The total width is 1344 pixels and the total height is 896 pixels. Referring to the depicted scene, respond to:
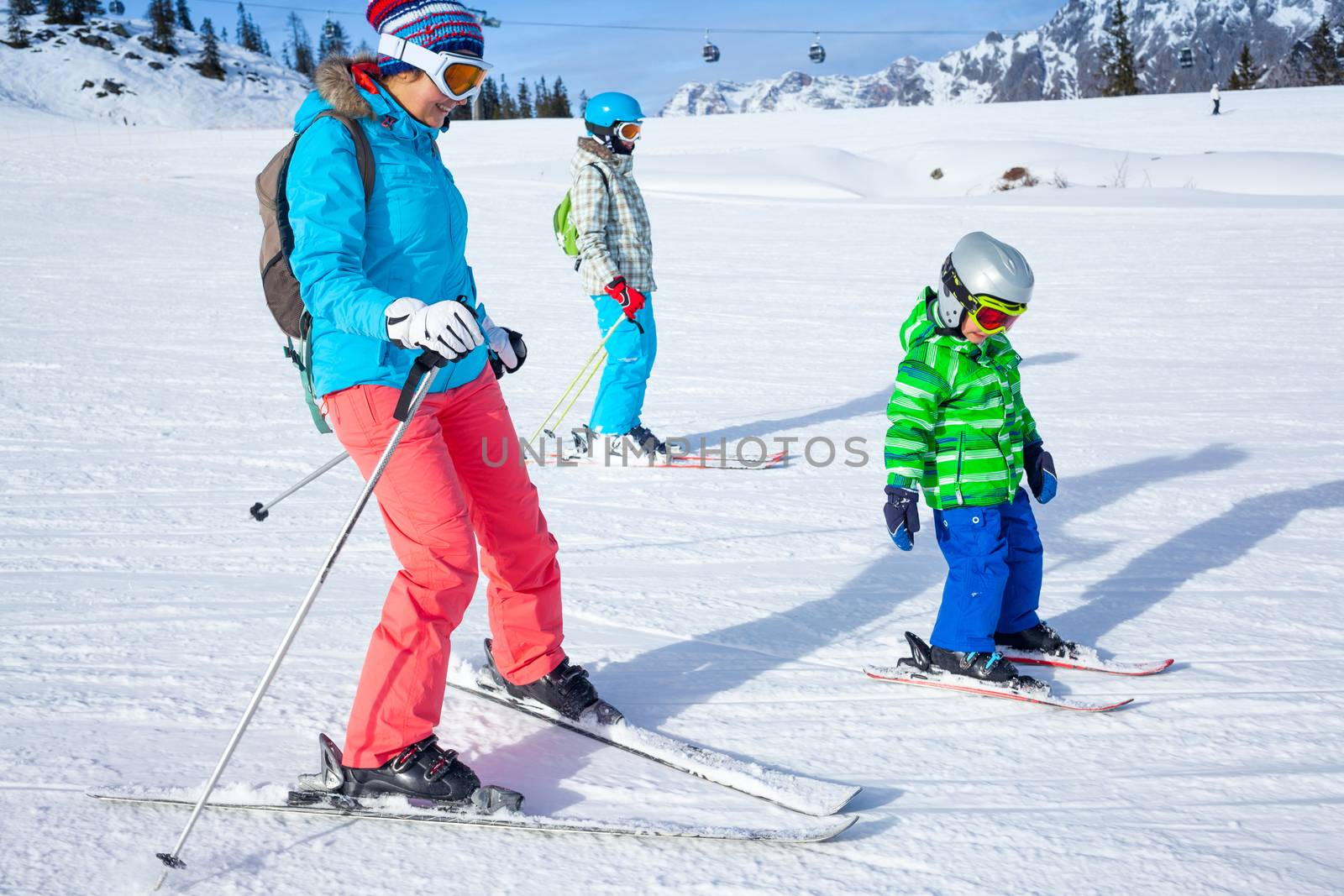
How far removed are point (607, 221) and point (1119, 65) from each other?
63480mm

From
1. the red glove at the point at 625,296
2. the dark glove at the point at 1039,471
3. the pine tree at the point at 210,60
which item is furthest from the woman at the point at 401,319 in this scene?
the pine tree at the point at 210,60

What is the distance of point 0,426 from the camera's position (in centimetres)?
612

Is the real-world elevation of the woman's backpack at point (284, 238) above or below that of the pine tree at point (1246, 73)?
below

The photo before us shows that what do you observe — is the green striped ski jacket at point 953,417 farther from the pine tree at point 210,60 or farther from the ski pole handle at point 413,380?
the pine tree at point 210,60

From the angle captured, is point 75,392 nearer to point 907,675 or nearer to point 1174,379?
point 907,675

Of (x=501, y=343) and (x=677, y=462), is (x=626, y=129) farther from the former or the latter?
(x=501, y=343)

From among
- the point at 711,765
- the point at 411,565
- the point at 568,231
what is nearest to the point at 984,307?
the point at 711,765

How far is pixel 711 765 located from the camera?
2.71 meters

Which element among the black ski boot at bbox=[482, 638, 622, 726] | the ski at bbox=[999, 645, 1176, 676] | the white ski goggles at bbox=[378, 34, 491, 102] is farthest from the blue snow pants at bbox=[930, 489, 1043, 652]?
the white ski goggles at bbox=[378, 34, 491, 102]

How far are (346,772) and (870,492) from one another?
11.0 ft

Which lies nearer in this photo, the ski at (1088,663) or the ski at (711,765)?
the ski at (711,765)

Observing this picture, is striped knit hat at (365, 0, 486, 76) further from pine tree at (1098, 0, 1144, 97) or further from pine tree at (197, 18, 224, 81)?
pine tree at (197, 18, 224, 81)

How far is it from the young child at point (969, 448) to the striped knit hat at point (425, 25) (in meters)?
1.42

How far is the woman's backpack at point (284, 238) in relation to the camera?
7.53ft
